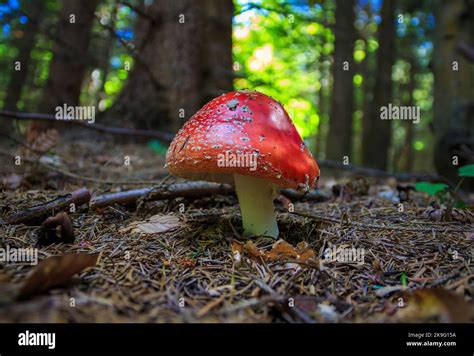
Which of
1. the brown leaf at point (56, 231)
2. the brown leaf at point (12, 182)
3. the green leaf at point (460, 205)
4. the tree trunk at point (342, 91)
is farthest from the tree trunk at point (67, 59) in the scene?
the green leaf at point (460, 205)

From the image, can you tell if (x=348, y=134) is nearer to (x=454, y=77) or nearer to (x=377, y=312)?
(x=454, y=77)

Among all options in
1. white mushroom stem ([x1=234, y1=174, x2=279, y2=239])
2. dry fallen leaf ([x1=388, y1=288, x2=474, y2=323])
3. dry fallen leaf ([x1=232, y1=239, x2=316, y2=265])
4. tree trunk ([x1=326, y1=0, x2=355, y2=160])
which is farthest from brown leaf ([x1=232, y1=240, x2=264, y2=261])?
tree trunk ([x1=326, y1=0, x2=355, y2=160])

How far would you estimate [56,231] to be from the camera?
6.91ft

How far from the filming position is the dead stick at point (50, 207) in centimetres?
233

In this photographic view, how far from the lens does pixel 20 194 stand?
2.98 meters

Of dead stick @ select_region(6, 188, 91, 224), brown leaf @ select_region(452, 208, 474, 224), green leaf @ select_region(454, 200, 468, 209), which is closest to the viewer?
dead stick @ select_region(6, 188, 91, 224)

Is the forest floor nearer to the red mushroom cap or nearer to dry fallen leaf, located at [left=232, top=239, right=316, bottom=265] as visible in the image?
dry fallen leaf, located at [left=232, top=239, right=316, bottom=265]

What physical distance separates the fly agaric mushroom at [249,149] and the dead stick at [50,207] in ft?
2.68

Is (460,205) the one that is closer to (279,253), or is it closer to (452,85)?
(279,253)

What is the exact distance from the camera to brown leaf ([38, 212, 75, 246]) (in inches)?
81.1

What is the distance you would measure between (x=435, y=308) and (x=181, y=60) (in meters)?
5.28

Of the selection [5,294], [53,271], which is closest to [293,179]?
[53,271]

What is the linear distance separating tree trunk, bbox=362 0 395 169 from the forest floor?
591 cm
